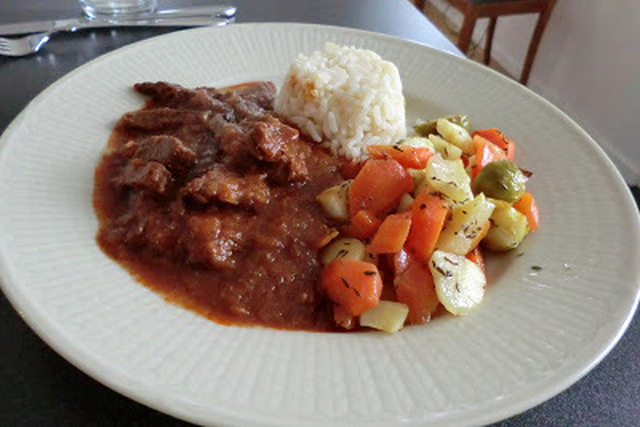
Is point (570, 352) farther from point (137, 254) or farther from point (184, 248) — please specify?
point (137, 254)

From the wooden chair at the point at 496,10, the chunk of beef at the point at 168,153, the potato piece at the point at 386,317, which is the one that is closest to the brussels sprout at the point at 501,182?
the potato piece at the point at 386,317

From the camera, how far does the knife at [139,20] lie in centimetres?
341

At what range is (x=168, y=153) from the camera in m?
2.55

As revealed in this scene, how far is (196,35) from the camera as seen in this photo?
3465 mm

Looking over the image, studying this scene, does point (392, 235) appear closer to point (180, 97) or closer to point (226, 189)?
point (226, 189)

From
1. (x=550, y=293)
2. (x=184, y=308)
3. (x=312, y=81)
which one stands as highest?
(x=312, y=81)

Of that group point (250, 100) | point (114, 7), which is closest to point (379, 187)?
point (250, 100)

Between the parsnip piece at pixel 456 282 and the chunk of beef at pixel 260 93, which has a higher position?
the chunk of beef at pixel 260 93

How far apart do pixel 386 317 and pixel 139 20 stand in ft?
8.67

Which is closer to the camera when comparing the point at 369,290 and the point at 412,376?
the point at 412,376

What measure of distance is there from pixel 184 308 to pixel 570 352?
1289 mm

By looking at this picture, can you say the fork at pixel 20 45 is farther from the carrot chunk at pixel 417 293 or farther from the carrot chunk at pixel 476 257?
the carrot chunk at pixel 476 257

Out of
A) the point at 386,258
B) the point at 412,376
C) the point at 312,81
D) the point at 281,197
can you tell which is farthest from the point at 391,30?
the point at 412,376

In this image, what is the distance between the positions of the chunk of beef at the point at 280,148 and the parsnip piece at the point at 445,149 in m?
0.65
